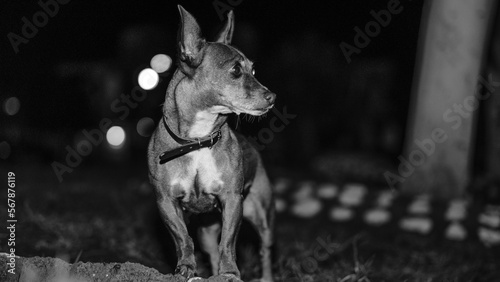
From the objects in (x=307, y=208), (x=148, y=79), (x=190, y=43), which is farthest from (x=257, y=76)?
(x=190, y=43)

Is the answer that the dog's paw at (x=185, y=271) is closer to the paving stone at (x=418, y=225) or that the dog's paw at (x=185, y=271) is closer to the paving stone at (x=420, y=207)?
the paving stone at (x=418, y=225)

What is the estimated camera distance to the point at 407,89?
50.4 feet

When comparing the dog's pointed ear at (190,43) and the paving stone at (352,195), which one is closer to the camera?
the dog's pointed ear at (190,43)

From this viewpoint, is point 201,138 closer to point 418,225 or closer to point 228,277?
point 228,277

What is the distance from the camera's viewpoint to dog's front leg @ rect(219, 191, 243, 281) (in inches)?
147

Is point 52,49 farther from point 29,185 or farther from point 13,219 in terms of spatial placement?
point 13,219

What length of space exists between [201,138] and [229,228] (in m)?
0.59

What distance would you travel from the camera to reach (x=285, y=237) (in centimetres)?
755

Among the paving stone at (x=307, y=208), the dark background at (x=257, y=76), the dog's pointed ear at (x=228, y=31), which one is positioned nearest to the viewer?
the dog's pointed ear at (x=228, y=31)

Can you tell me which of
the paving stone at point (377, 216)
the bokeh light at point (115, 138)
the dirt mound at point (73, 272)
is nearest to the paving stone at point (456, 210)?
the paving stone at point (377, 216)

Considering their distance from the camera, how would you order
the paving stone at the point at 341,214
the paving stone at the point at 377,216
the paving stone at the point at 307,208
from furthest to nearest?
1. the paving stone at the point at 307,208
2. the paving stone at the point at 341,214
3. the paving stone at the point at 377,216

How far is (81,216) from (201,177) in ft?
15.0

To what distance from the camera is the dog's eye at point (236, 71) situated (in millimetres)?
3867

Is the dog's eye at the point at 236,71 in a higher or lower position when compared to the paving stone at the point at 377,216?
higher
